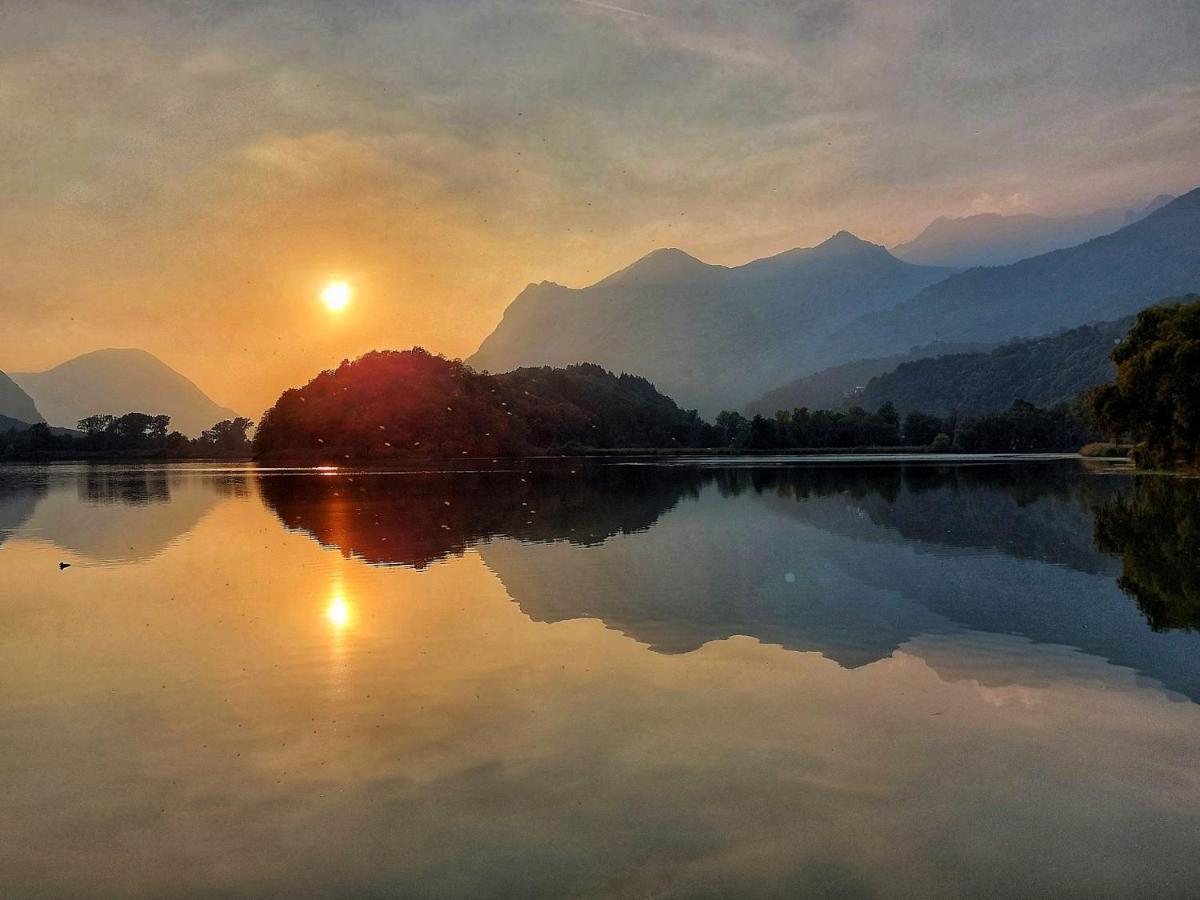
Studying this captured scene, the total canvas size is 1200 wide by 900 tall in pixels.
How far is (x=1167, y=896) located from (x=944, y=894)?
2.13 meters

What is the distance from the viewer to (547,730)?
12.9 m

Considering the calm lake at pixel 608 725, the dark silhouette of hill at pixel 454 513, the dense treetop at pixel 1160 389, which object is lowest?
the calm lake at pixel 608 725

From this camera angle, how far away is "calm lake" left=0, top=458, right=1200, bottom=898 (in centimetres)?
895

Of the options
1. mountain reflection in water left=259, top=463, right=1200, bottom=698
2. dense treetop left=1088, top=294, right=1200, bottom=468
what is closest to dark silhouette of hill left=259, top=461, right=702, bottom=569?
mountain reflection in water left=259, top=463, right=1200, bottom=698

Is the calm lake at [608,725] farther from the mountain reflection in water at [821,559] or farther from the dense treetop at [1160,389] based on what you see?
the dense treetop at [1160,389]

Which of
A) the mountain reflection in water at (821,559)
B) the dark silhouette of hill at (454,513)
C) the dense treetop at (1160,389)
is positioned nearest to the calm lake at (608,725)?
the mountain reflection in water at (821,559)

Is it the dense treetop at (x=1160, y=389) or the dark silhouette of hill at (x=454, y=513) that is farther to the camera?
the dense treetop at (x=1160, y=389)

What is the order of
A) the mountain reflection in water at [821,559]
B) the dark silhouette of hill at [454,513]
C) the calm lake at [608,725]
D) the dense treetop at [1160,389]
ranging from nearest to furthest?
the calm lake at [608,725] < the mountain reflection in water at [821,559] < the dark silhouette of hill at [454,513] < the dense treetop at [1160,389]

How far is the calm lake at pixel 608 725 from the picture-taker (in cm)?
895

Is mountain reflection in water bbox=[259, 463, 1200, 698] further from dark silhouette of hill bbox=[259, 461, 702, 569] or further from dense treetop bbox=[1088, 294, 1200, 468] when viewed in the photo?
dense treetop bbox=[1088, 294, 1200, 468]

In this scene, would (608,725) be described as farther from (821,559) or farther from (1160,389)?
(1160,389)

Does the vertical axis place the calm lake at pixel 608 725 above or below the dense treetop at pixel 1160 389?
below

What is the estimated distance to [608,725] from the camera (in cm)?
1310

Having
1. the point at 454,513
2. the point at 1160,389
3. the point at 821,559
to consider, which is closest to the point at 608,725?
the point at 821,559
